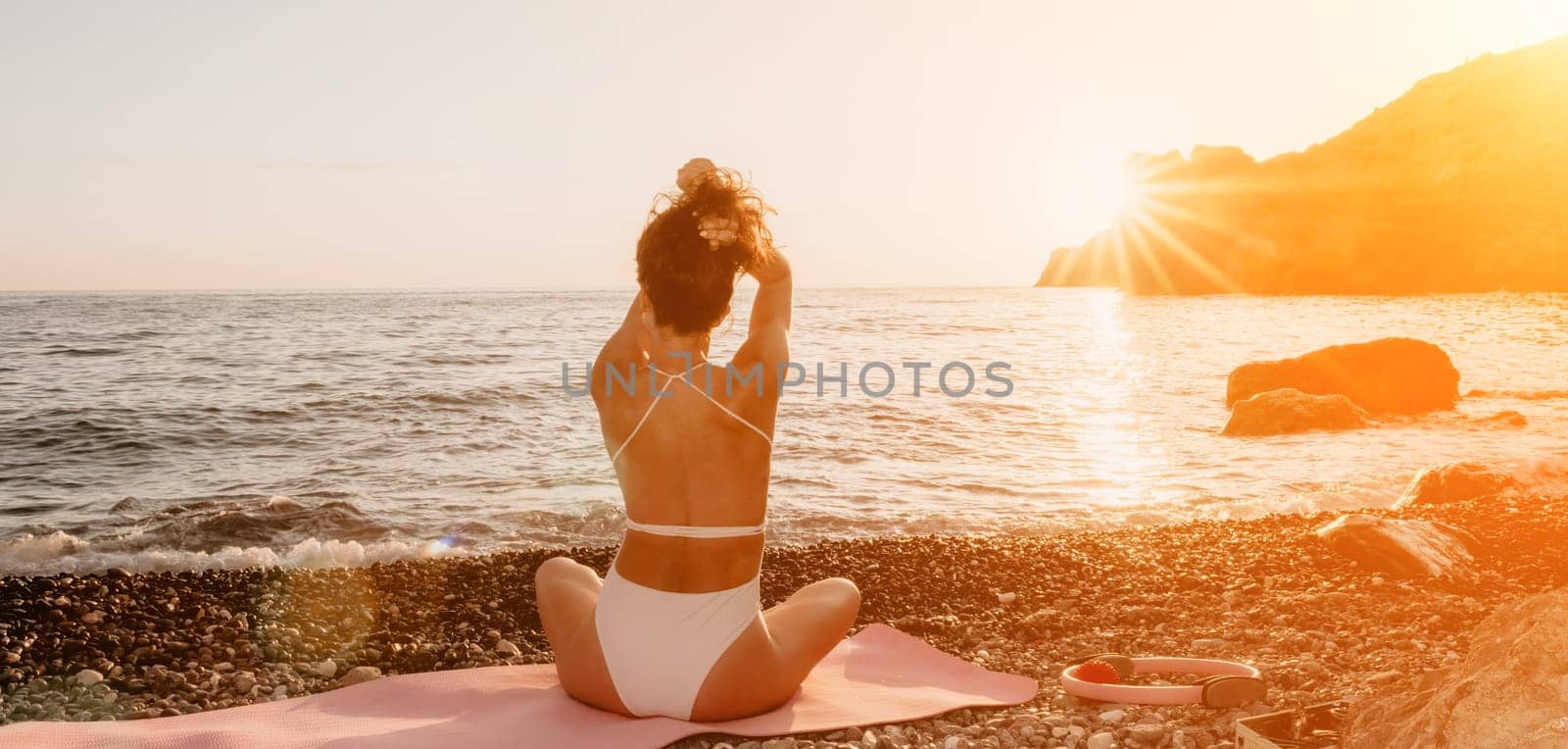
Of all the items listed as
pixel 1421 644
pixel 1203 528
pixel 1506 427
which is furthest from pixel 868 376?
pixel 1421 644

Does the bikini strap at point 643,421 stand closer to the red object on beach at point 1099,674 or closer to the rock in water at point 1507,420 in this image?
the red object on beach at point 1099,674

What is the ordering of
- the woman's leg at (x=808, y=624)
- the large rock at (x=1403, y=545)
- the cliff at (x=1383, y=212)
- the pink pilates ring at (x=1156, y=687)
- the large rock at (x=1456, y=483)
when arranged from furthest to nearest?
the cliff at (x=1383, y=212)
the large rock at (x=1456, y=483)
the large rock at (x=1403, y=545)
the pink pilates ring at (x=1156, y=687)
the woman's leg at (x=808, y=624)

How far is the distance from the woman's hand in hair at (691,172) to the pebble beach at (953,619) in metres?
2.27

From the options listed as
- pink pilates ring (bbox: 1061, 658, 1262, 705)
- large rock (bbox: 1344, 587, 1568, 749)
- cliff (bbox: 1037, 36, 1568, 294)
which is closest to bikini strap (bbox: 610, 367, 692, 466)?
pink pilates ring (bbox: 1061, 658, 1262, 705)

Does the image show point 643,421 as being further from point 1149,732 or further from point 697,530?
point 1149,732

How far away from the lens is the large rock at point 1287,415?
16266 mm

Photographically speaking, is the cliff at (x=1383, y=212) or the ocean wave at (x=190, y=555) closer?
the ocean wave at (x=190, y=555)

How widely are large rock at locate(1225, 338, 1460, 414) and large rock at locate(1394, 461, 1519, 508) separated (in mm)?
9834

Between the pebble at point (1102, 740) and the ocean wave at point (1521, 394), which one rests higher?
the ocean wave at point (1521, 394)

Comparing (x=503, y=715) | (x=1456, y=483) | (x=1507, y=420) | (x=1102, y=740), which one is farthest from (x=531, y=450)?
(x=1507, y=420)

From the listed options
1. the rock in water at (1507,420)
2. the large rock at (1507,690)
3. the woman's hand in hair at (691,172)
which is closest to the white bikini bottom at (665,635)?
the woman's hand in hair at (691,172)

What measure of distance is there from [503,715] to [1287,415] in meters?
15.5

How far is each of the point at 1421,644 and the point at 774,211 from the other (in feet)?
14.2

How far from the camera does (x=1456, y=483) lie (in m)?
10.1
